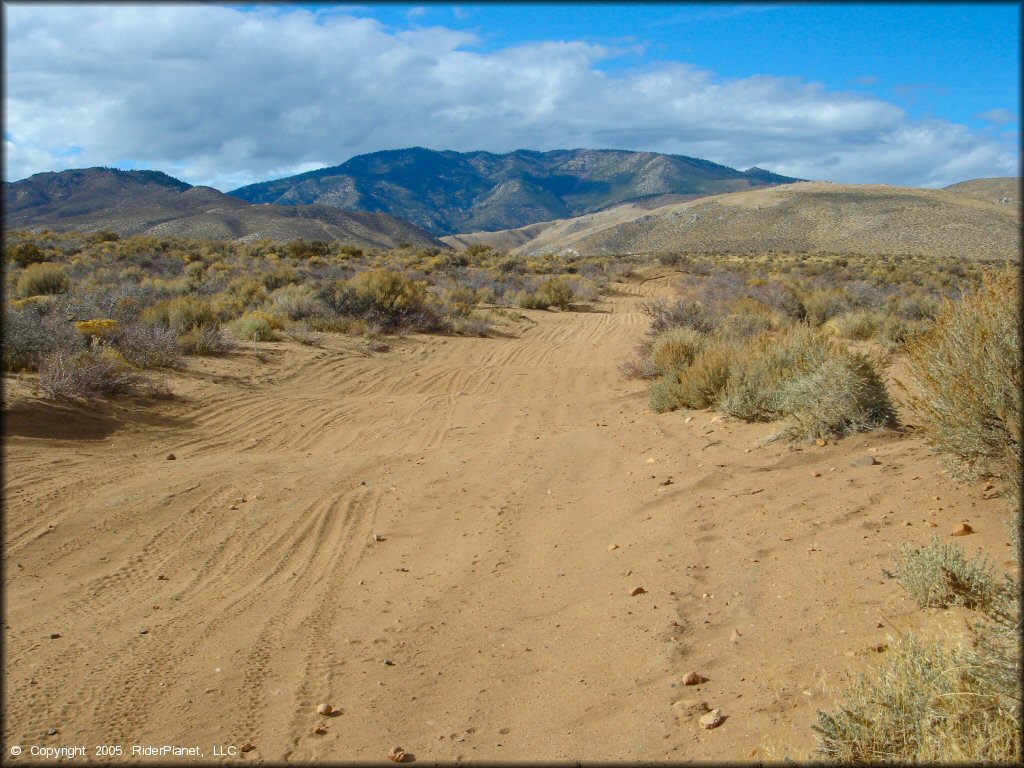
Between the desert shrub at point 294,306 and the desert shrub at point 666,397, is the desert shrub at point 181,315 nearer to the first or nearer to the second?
the desert shrub at point 294,306

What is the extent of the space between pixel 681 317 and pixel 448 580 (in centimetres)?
1138

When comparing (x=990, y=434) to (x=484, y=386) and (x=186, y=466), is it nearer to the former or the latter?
(x=186, y=466)

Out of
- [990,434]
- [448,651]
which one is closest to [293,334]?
[448,651]

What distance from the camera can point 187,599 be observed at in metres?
4.91

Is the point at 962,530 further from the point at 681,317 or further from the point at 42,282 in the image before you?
the point at 42,282

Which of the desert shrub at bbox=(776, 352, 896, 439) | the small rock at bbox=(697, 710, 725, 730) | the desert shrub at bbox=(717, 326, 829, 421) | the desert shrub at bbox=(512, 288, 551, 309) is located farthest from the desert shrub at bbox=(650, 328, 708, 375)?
the desert shrub at bbox=(512, 288, 551, 309)

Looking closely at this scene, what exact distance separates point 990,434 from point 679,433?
12.2 ft

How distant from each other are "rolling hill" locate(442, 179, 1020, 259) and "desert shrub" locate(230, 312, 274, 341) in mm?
59812

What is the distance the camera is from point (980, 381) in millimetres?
4984

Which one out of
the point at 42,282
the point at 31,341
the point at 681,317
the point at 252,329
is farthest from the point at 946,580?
the point at 42,282

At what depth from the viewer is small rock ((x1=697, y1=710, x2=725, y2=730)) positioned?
3.27m

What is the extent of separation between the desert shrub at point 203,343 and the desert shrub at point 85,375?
209 cm

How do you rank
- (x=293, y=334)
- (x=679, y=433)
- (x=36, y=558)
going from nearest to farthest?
1. (x=36, y=558)
2. (x=679, y=433)
3. (x=293, y=334)

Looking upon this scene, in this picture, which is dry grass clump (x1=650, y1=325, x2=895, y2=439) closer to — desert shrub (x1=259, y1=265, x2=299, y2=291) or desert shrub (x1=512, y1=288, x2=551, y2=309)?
desert shrub (x1=512, y1=288, x2=551, y2=309)
